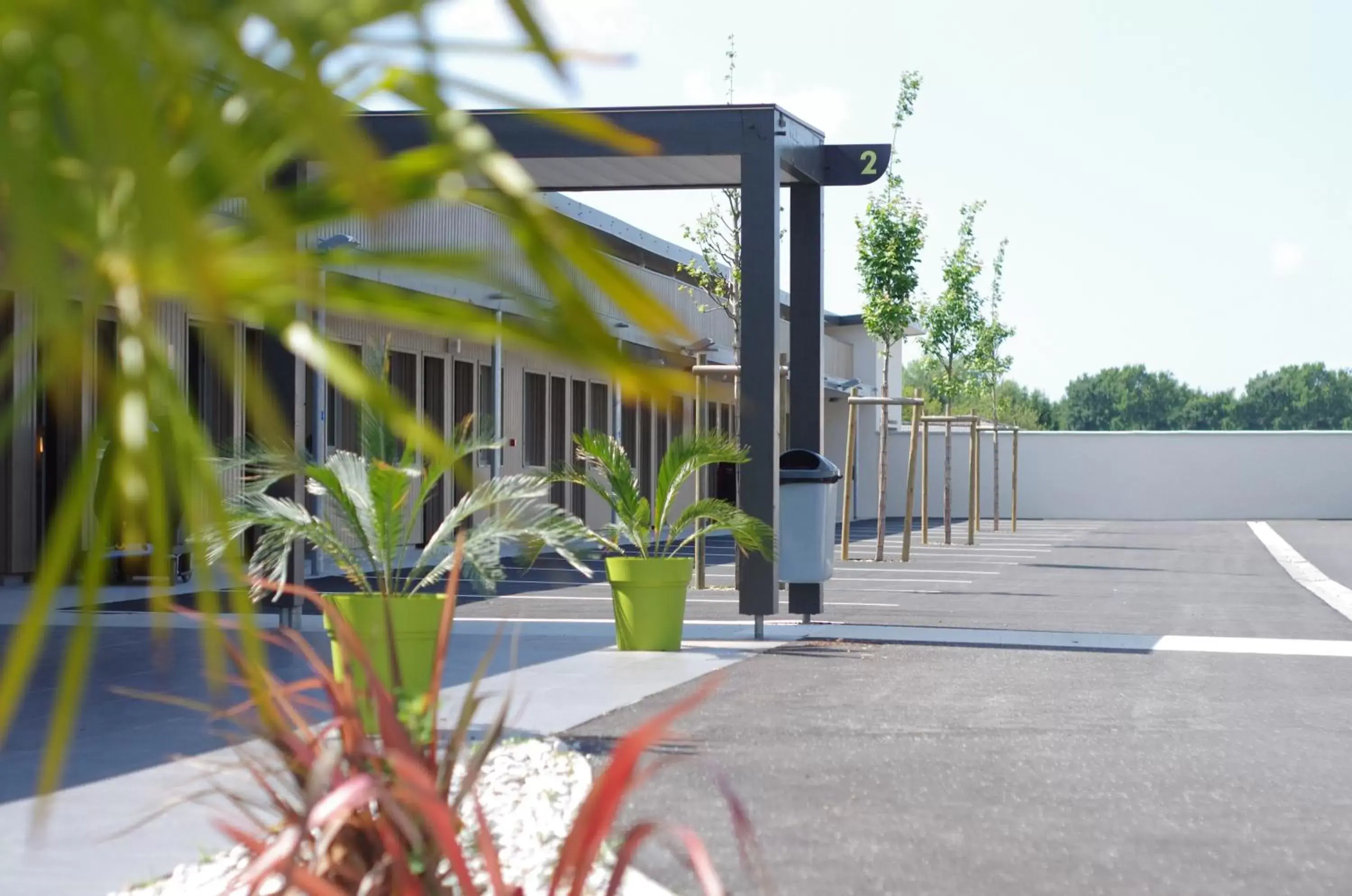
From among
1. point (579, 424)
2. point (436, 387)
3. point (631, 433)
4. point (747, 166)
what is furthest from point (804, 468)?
point (631, 433)

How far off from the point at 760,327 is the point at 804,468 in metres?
1.17

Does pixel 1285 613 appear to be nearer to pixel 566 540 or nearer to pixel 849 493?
A: pixel 849 493

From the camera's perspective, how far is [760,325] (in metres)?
12.2

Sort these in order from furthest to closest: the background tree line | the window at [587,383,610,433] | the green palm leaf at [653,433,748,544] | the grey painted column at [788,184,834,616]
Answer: the background tree line
the window at [587,383,610,433]
the grey painted column at [788,184,834,616]
the green palm leaf at [653,433,748,544]

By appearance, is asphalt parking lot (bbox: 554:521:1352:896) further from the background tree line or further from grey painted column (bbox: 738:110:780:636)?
the background tree line

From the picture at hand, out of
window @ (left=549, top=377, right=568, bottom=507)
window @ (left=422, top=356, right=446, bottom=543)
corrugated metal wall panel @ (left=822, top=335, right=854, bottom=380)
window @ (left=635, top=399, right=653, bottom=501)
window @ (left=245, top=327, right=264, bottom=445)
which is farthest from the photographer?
corrugated metal wall panel @ (left=822, top=335, right=854, bottom=380)

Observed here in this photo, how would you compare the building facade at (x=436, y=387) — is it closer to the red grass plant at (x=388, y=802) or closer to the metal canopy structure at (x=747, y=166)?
the metal canopy structure at (x=747, y=166)

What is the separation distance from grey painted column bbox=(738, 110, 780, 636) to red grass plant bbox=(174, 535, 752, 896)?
869 cm

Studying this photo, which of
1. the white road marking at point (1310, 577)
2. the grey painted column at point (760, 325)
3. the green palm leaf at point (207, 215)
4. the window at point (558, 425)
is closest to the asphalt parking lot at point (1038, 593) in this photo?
the white road marking at point (1310, 577)

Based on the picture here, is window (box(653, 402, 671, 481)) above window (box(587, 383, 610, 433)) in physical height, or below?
below

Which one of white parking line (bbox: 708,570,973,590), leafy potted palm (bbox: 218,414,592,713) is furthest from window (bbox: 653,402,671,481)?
leafy potted palm (bbox: 218,414,592,713)

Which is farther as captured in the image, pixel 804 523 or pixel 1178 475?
pixel 1178 475

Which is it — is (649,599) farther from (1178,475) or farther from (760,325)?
(1178,475)

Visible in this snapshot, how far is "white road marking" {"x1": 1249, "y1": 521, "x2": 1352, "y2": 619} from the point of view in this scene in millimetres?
16391
